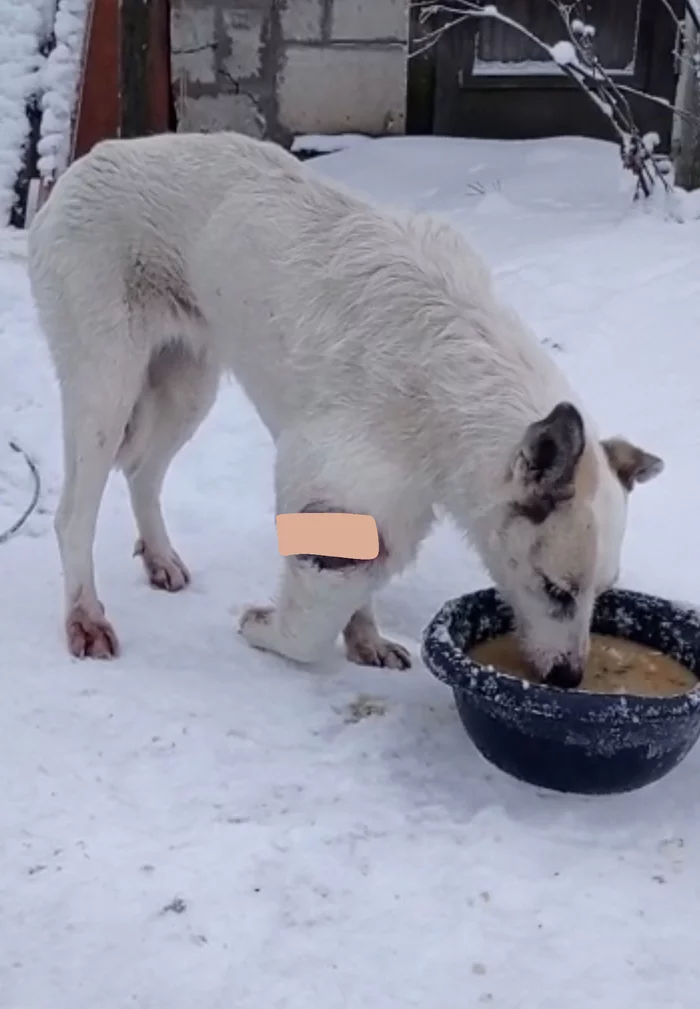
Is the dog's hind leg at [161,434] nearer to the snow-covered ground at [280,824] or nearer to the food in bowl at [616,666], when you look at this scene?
the snow-covered ground at [280,824]

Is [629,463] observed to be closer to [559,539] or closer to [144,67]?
[559,539]

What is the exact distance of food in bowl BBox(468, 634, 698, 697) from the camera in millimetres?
3125

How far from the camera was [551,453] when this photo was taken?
2818 mm

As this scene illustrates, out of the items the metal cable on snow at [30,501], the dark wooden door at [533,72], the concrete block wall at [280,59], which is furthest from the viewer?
the dark wooden door at [533,72]

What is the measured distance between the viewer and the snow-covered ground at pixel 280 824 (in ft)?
7.70

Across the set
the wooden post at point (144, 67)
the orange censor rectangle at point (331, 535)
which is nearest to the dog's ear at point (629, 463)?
the orange censor rectangle at point (331, 535)

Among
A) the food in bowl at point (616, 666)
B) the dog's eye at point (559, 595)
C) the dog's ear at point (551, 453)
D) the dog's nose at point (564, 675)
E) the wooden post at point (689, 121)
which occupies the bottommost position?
the food in bowl at point (616, 666)

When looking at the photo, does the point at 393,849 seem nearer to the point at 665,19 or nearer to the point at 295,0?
the point at 295,0

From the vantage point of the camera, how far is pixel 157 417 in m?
4.03

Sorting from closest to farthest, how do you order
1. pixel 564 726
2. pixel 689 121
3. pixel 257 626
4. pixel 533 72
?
pixel 564 726 → pixel 257 626 → pixel 689 121 → pixel 533 72

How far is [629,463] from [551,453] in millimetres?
419

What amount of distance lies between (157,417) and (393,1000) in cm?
219

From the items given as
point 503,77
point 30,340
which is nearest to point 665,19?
point 503,77

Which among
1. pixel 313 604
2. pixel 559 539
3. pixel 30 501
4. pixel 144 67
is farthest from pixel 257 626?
pixel 144 67
